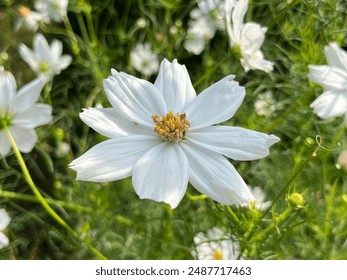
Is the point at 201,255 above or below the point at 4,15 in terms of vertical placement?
below

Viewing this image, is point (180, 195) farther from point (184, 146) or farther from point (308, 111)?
point (308, 111)

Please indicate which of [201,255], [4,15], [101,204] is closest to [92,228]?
[101,204]

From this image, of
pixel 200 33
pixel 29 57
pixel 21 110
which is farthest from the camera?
pixel 200 33

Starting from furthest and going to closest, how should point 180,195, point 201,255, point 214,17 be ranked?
point 214,17 → point 201,255 → point 180,195

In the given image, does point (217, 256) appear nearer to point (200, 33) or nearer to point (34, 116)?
point (34, 116)

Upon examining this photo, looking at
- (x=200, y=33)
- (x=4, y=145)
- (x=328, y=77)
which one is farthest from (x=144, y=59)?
(x=328, y=77)

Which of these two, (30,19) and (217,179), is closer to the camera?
(217,179)

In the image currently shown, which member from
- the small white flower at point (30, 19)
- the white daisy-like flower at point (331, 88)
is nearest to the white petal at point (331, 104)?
the white daisy-like flower at point (331, 88)
